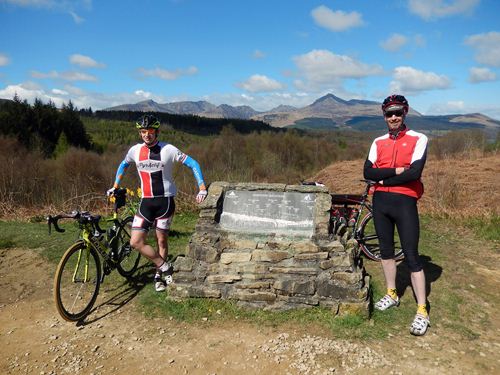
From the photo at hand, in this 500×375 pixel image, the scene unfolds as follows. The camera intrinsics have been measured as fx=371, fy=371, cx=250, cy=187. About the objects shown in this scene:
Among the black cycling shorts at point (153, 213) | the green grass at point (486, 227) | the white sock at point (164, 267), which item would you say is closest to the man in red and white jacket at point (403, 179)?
the black cycling shorts at point (153, 213)

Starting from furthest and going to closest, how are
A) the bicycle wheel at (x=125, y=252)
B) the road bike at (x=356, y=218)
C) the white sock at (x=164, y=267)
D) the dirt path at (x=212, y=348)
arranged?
the road bike at (x=356, y=218), the bicycle wheel at (x=125, y=252), the white sock at (x=164, y=267), the dirt path at (x=212, y=348)

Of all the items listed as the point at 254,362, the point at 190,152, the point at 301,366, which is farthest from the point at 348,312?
the point at 190,152

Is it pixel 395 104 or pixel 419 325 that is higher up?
pixel 395 104

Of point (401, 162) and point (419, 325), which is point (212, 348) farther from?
point (401, 162)

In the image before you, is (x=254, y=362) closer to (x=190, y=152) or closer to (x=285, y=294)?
(x=285, y=294)

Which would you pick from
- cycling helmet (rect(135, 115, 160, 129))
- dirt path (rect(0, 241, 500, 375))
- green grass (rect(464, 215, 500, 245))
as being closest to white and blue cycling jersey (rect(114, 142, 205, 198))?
cycling helmet (rect(135, 115, 160, 129))

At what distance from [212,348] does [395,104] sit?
3.15m

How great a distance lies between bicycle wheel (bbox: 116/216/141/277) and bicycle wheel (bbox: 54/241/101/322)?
0.38 metres

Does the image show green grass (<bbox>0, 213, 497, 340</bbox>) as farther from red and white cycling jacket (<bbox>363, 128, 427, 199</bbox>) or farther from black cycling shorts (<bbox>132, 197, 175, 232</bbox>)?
red and white cycling jacket (<bbox>363, 128, 427, 199</bbox>)

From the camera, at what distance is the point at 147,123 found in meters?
4.53

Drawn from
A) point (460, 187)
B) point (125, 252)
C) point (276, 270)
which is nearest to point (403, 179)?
point (276, 270)

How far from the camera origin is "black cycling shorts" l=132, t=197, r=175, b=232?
460cm

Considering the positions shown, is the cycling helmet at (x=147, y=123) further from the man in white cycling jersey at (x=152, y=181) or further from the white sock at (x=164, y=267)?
the white sock at (x=164, y=267)

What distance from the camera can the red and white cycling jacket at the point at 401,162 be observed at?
3766 millimetres
